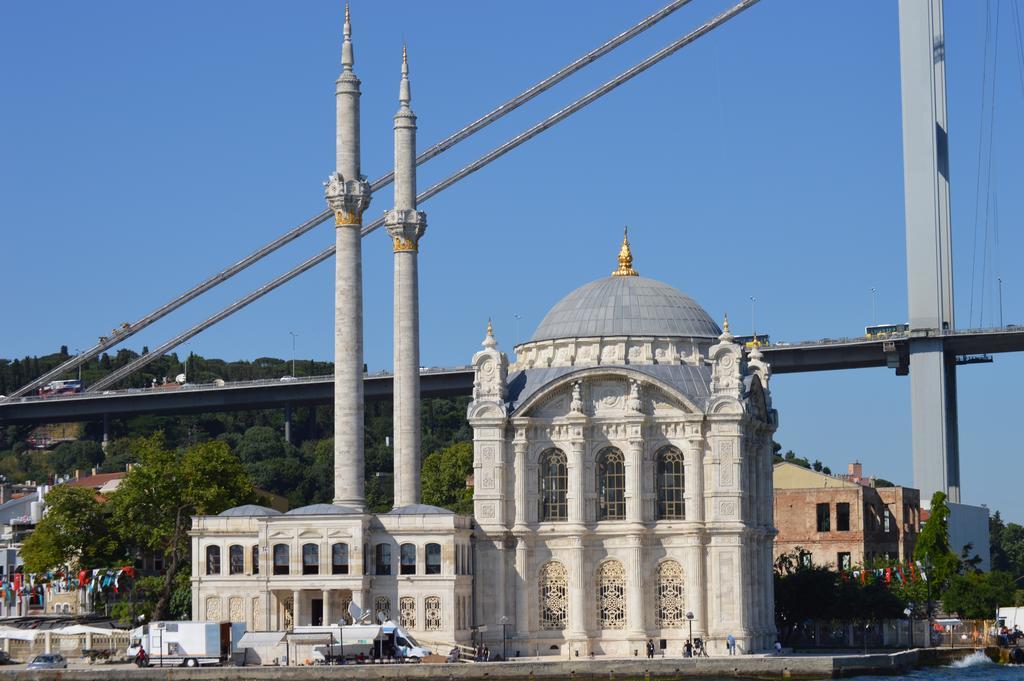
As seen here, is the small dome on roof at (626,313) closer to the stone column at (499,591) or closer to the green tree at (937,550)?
the stone column at (499,591)

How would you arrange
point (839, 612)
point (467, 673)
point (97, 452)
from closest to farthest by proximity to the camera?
point (467, 673) → point (839, 612) → point (97, 452)

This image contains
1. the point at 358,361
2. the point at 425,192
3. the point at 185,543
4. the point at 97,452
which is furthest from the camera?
the point at 97,452

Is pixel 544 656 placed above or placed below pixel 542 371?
below

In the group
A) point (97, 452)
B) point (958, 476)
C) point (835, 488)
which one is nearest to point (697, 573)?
point (835, 488)

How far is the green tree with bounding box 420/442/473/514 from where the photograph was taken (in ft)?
408

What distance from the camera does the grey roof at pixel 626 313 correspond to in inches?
3188

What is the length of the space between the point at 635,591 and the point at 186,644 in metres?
17.0

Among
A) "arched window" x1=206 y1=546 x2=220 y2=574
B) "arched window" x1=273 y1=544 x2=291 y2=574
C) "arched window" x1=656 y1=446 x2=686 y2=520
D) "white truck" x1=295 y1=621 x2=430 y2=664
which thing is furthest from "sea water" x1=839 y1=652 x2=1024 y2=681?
"arched window" x1=206 y1=546 x2=220 y2=574

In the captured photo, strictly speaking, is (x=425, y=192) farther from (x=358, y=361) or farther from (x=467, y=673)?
(x=467, y=673)

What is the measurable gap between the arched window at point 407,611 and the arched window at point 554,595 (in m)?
5.99

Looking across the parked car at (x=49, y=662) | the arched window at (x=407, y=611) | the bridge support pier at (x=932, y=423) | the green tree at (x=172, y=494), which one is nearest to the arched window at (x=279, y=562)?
the arched window at (x=407, y=611)

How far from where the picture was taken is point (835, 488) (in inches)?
4424

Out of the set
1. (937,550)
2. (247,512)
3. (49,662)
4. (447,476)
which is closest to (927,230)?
(447,476)

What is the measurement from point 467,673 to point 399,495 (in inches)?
513
